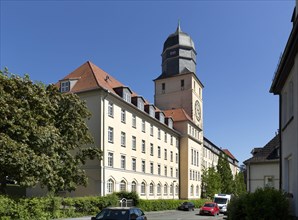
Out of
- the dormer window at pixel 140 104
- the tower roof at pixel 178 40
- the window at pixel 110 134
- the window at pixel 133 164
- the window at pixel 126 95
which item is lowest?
the window at pixel 133 164

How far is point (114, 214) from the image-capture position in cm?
1379

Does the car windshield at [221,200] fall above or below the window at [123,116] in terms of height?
below

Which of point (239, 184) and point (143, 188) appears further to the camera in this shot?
point (239, 184)

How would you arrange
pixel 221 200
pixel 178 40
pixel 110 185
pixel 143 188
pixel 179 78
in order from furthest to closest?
1. pixel 179 78
2. pixel 178 40
3. pixel 221 200
4. pixel 143 188
5. pixel 110 185

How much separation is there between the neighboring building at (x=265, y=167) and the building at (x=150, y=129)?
15.8m

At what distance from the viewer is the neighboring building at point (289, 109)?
10.4 meters

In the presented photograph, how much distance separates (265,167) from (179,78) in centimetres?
4486

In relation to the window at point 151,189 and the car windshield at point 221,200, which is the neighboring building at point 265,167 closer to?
the car windshield at point 221,200

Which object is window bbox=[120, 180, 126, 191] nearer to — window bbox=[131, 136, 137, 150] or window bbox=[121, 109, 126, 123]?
window bbox=[131, 136, 137, 150]

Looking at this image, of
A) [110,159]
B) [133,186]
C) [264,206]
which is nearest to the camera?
[264,206]

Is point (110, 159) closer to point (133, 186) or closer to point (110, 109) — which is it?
point (110, 109)

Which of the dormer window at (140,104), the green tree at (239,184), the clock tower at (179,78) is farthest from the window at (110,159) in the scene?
the green tree at (239,184)

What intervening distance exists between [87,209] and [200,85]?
49.8m

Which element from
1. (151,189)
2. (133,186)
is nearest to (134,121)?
(133,186)
